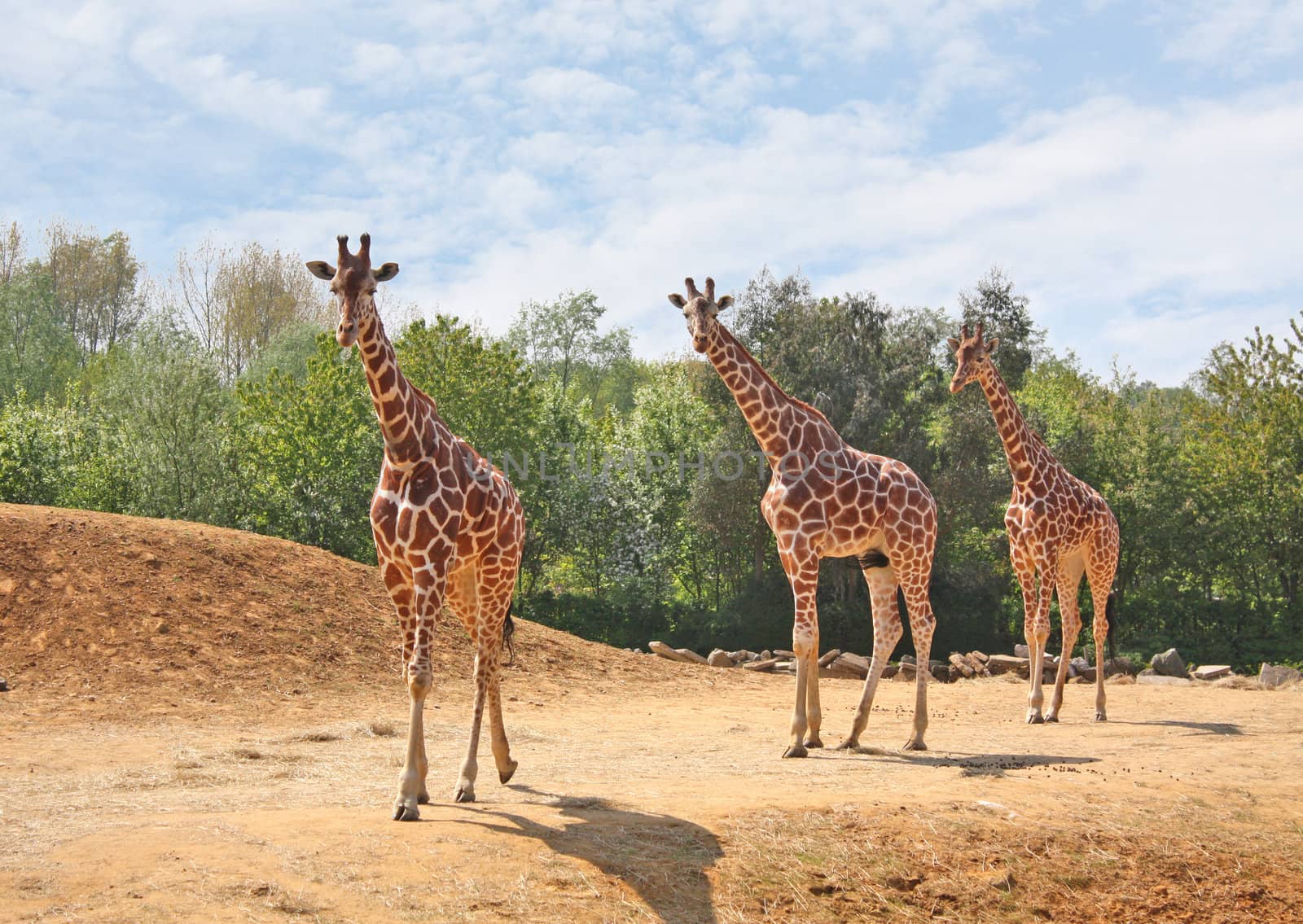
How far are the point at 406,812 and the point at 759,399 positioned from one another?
18.8 ft

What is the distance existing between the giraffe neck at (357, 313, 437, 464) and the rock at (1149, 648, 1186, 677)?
61.4 ft

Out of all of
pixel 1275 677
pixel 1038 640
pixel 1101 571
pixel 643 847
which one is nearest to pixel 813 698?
pixel 643 847

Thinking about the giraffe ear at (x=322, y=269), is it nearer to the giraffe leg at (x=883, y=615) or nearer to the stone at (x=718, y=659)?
the giraffe leg at (x=883, y=615)

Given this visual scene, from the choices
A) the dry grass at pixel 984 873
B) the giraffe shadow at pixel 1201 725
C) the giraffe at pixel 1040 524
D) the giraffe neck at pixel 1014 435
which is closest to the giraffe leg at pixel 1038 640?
the giraffe at pixel 1040 524

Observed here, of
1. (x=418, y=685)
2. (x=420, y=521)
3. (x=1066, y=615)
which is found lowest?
(x=418, y=685)

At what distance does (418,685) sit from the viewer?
24.7 feet

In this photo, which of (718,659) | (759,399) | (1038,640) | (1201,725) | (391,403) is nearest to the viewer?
(391,403)

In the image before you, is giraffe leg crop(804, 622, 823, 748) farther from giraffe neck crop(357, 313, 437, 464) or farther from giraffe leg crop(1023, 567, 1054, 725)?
giraffe neck crop(357, 313, 437, 464)

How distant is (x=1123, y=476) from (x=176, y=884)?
91.9 ft

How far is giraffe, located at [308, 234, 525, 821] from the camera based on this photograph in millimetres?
7664

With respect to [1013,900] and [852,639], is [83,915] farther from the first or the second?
[852,639]

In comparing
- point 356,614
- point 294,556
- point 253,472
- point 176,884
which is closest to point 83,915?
point 176,884

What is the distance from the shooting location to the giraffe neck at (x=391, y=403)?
804cm

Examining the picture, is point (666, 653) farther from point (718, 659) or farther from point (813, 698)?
point (813, 698)
